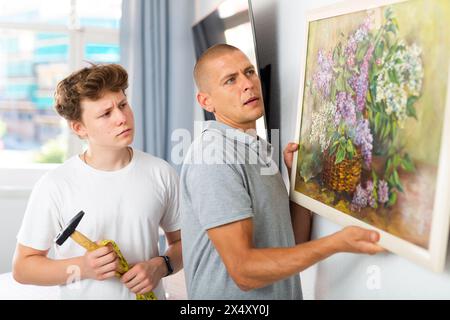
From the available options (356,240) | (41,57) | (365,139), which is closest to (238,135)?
(365,139)

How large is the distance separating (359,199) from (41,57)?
2.96m

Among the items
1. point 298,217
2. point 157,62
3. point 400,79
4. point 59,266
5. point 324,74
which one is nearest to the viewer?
point 400,79

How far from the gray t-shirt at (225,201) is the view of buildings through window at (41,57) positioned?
239 centimetres

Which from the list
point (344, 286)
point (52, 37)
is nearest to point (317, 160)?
point (344, 286)

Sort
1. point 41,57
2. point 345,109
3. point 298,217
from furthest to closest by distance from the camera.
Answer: point 41,57 < point 298,217 < point 345,109

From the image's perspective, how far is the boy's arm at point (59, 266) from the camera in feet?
4.65

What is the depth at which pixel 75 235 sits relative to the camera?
4.70 feet

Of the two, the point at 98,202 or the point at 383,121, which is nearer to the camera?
the point at 383,121

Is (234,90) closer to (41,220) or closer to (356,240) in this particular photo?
(356,240)

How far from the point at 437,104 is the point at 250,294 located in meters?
0.66

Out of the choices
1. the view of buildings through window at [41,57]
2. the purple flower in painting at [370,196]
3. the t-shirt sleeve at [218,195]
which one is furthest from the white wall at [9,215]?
the purple flower in painting at [370,196]

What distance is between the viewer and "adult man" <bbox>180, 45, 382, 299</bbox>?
110 cm
